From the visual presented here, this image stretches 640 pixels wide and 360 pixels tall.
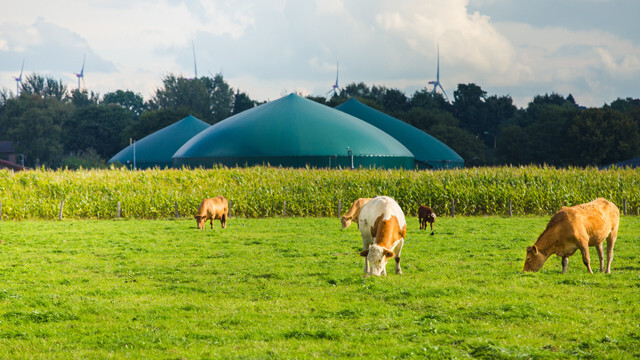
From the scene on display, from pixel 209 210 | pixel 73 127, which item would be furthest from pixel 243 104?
pixel 209 210

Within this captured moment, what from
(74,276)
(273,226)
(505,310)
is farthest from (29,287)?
(273,226)

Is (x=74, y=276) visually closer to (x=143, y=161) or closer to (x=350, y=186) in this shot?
(x=350, y=186)

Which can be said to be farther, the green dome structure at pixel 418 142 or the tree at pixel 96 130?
the tree at pixel 96 130

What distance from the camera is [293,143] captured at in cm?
6869

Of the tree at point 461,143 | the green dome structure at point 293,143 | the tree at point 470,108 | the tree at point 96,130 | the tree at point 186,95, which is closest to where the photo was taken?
the green dome structure at point 293,143

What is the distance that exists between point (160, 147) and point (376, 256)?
272 feet

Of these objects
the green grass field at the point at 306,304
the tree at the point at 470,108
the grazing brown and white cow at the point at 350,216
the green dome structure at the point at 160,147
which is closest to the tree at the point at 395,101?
the tree at the point at 470,108

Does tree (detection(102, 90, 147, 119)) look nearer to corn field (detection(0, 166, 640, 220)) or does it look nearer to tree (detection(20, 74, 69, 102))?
tree (detection(20, 74, 69, 102))

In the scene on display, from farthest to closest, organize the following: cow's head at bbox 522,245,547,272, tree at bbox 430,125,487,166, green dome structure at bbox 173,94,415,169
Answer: tree at bbox 430,125,487,166 < green dome structure at bbox 173,94,415,169 < cow's head at bbox 522,245,547,272

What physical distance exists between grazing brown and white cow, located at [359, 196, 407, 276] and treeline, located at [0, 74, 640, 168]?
69.6 metres

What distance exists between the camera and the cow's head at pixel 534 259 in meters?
16.3

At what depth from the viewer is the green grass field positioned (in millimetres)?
10328

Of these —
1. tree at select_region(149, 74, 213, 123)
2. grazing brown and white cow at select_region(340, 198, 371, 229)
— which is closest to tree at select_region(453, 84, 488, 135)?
tree at select_region(149, 74, 213, 123)

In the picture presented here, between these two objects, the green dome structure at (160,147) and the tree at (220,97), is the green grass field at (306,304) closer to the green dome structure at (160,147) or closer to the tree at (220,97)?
the green dome structure at (160,147)
